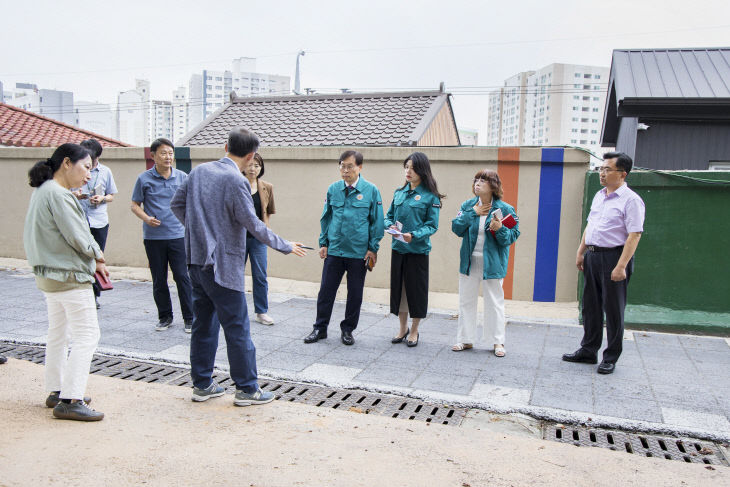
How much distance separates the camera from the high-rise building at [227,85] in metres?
63.7

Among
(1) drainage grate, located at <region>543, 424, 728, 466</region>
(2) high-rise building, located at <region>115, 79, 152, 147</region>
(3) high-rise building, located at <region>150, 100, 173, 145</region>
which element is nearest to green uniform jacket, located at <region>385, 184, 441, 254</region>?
(1) drainage grate, located at <region>543, 424, 728, 466</region>

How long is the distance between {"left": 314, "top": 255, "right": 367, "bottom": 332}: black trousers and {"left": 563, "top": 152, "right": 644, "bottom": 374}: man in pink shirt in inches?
80.0

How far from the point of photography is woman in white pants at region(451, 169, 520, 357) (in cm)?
506

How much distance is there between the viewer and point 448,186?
710 cm

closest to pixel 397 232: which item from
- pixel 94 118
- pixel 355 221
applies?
pixel 355 221

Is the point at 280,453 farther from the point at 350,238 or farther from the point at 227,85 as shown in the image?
the point at 227,85

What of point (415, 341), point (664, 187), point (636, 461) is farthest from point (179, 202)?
point (664, 187)

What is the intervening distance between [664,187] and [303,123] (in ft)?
30.0

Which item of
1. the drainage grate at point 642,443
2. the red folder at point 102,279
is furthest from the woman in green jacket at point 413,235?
the red folder at point 102,279

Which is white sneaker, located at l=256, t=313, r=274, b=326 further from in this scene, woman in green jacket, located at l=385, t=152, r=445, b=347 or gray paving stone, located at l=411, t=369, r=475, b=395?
gray paving stone, located at l=411, t=369, r=475, b=395

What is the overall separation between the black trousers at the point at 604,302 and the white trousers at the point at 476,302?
73 cm

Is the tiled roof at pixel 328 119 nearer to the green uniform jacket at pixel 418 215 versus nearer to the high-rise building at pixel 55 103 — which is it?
the green uniform jacket at pixel 418 215

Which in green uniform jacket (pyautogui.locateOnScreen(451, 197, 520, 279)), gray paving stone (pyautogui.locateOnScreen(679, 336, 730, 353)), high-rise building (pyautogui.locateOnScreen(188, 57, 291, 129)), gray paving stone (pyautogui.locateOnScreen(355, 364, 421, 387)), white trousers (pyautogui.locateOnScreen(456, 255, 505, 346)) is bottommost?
gray paving stone (pyautogui.locateOnScreen(355, 364, 421, 387))

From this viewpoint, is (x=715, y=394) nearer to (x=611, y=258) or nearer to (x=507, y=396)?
(x=611, y=258)
